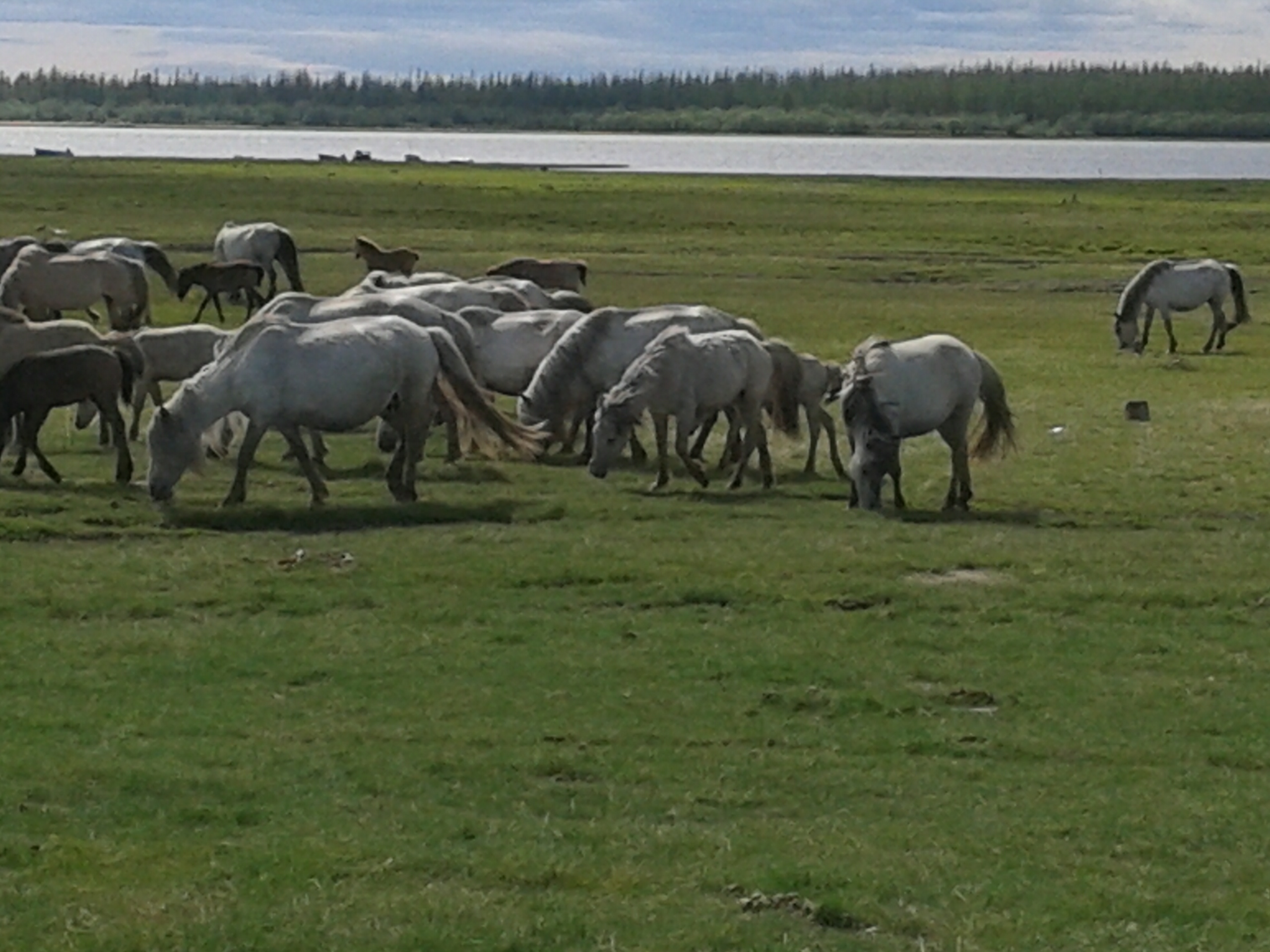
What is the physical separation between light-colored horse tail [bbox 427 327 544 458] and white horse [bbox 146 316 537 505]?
49 cm

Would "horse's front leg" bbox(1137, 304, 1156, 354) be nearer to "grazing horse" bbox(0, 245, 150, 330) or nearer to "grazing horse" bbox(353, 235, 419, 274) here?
"grazing horse" bbox(353, 235, 419, 274)

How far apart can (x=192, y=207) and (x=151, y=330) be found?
42261 millimetres

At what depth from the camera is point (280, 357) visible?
608 inches

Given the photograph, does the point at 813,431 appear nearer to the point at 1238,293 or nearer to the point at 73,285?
the point at 73,285

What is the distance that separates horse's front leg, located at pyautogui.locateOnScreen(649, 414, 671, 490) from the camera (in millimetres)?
17234

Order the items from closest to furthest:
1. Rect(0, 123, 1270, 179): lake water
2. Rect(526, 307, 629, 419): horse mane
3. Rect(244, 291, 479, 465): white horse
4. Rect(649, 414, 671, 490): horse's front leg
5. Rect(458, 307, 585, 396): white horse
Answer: Rect(649, 414, 671, 490): horse's front leg
Rect(244, 291, 479, 465): white horse
Rect(526, 307, 629, 419): horse mane
Rect(458, 307, 585, 396): white horse
Rect(0, 123, 1270, 179): lake water

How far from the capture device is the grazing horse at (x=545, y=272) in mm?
32781

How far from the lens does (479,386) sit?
17188 millimetres

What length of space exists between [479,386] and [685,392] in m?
1.74

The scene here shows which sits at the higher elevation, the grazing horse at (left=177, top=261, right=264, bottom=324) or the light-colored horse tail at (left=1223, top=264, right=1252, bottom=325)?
the light-colored horse tail at (left=1223, top=264, right=1252, bottom=325)

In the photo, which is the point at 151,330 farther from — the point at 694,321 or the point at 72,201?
the point at 72,201

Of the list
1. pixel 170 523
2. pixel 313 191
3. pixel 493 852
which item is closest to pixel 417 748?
pixel 493 852

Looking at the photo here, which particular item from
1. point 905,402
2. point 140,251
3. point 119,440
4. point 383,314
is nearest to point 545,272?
point 140,251

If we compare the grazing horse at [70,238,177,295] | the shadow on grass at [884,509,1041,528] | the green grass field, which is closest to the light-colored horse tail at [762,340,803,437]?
the green grass field
